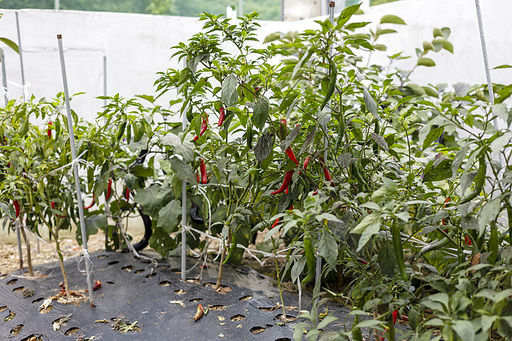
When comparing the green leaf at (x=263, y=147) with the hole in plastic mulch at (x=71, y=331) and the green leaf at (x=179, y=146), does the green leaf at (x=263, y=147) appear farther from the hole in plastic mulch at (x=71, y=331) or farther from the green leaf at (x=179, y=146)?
the hole in plastic mulch at (x=71, y=331)

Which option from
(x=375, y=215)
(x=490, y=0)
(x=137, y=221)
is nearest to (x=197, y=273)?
(x=375, y=215)

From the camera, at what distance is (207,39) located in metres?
1.21

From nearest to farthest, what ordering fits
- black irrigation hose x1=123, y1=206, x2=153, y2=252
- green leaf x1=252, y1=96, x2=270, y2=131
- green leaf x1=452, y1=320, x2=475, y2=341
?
green leaf x1=452, y1=320, x2=475, y2=341 → green leaf x1=252, y1=96, x2=270, y2=131 → black irrigation hose x1=123, y1=206, x2=153, y2=252

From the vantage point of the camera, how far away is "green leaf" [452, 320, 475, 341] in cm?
60

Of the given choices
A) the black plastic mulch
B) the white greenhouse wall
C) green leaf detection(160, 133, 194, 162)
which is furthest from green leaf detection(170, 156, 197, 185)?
the white greenhouse wall

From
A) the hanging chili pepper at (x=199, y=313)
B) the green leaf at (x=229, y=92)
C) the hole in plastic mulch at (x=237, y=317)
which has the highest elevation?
the green leaf at (x=229, y=92)

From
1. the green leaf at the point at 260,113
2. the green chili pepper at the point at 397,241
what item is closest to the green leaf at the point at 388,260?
the green chili pepper at the point at 397,241

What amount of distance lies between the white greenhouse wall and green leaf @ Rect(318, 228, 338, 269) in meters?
2.46

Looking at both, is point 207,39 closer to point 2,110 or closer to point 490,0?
point 2,110

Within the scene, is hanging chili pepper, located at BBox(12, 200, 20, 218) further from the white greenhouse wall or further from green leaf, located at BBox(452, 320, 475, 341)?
the white greenhouse wall

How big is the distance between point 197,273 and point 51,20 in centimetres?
276

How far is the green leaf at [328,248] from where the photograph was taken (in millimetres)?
780

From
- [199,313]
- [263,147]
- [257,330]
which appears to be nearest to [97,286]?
[199,313]

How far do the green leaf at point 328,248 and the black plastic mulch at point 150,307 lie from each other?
0.56 meters
